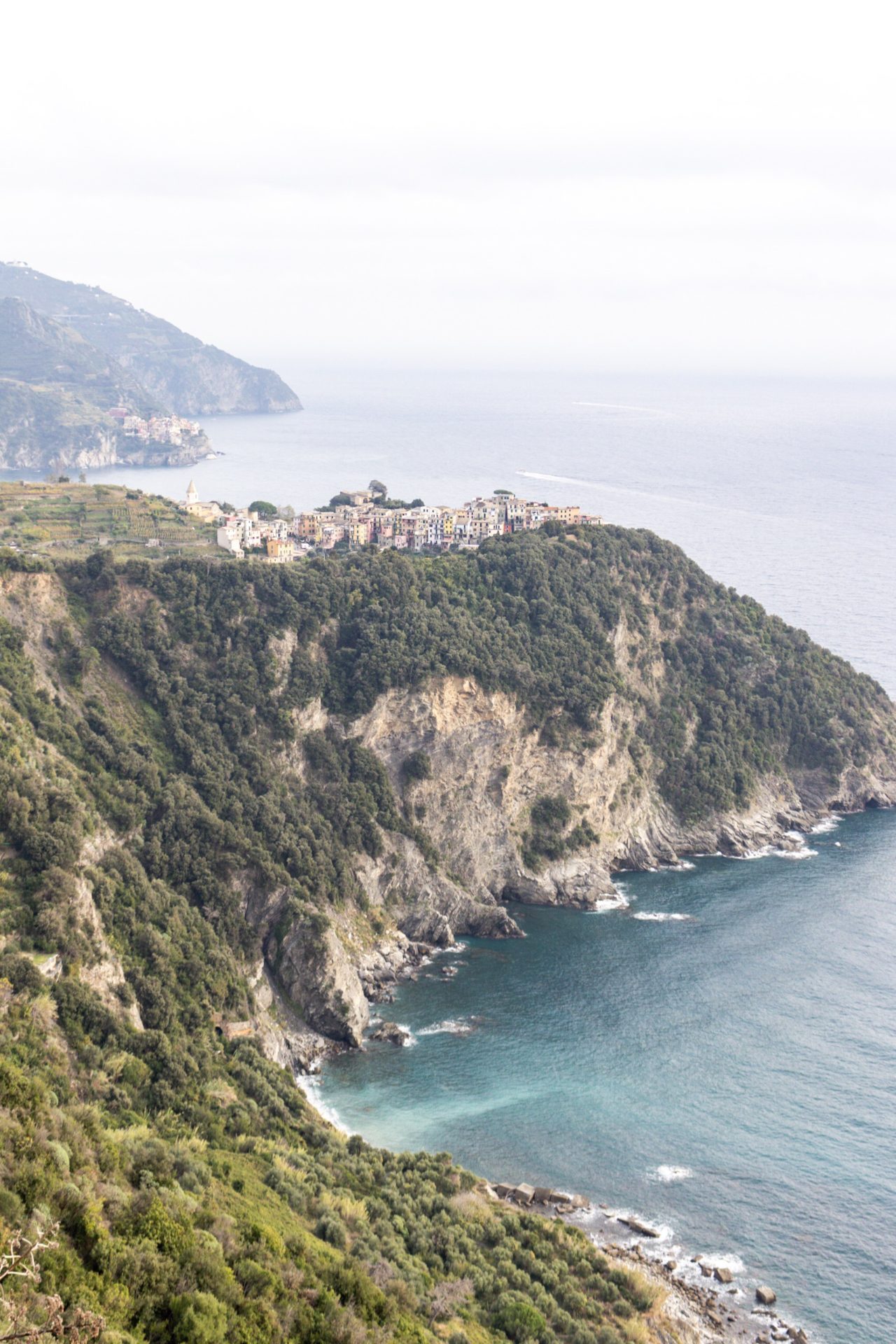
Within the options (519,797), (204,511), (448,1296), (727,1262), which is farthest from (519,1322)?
(204,511)

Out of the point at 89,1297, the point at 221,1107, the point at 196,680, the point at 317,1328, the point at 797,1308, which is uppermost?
the point at 196,680

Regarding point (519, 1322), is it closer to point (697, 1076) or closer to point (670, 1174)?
point (670, 1174)

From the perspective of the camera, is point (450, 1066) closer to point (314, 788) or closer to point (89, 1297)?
point (314, 788)

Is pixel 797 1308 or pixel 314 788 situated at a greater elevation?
pixel 314 788

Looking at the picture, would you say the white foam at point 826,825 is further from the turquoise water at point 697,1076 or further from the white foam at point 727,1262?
the white foam at point 727,1262

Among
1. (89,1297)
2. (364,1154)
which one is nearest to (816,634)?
(364,1154)

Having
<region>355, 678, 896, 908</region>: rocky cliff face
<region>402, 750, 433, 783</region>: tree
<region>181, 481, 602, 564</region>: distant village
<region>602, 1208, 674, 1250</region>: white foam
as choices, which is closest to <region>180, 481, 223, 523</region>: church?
<region>181, 481, 602, 564</region>: distant village
